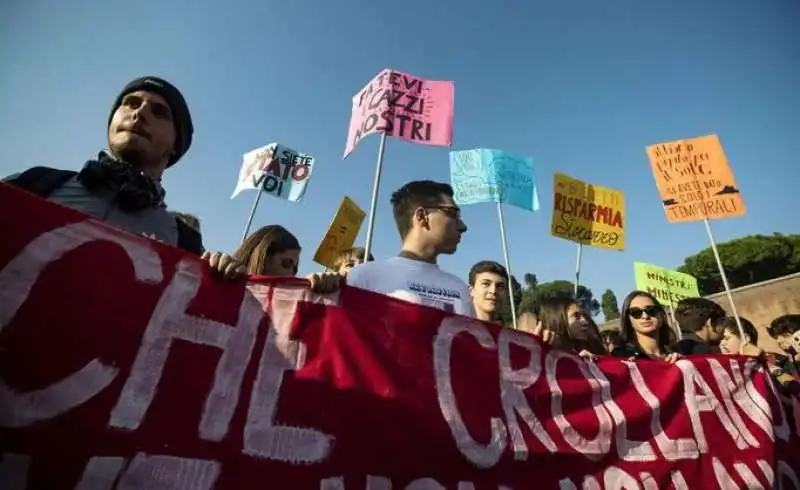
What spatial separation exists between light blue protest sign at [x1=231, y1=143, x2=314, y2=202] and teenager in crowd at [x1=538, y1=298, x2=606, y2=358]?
457 cm

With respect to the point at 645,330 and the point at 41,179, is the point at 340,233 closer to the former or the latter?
the point at 645,330

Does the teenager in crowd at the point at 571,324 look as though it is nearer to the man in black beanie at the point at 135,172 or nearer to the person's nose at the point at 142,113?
the man in black beanie at the point at 135,172

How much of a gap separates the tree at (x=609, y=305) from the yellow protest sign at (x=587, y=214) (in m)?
53.0

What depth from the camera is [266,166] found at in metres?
6.75

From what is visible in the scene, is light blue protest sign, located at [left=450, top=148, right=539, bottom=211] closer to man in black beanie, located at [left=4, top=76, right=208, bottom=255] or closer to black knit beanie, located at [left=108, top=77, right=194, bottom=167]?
black knit beanie, located at [left=108, top=77, right=194, bottom=167]

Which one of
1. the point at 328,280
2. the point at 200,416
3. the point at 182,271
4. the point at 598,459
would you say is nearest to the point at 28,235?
the point at 182,271

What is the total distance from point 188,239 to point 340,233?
3.71 m

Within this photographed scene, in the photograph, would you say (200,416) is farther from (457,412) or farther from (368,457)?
(457,412)

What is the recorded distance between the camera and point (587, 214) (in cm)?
677

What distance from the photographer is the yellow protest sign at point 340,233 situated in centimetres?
538

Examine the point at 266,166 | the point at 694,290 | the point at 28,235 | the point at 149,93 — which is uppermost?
the point at 266,166

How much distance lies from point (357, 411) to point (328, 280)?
0.50 m

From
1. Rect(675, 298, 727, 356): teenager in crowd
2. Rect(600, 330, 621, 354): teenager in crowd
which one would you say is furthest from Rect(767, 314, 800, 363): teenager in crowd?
Rect(600, 330, 621, 354): teenager in crowd

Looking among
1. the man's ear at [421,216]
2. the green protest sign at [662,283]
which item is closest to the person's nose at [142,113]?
the man's ear at [421,216]
